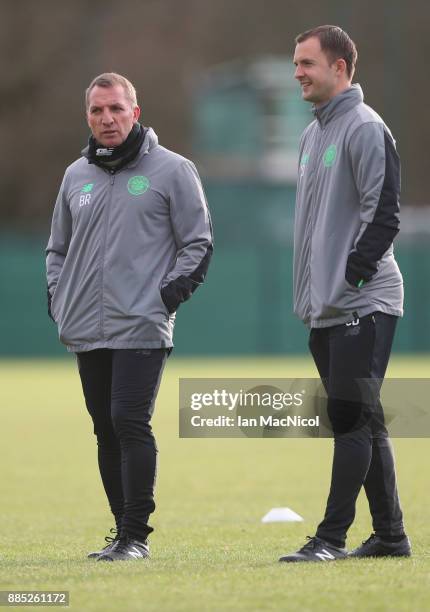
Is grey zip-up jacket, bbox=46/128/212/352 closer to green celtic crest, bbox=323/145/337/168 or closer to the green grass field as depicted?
green celtic crest, bbox=323/145/337/168

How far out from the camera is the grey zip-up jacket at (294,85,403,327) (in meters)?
6.11

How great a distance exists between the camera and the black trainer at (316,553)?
242 inches

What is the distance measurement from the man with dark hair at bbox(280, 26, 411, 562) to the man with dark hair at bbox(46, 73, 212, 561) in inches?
22.2

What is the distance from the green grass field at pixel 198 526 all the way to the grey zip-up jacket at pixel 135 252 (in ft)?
3.29

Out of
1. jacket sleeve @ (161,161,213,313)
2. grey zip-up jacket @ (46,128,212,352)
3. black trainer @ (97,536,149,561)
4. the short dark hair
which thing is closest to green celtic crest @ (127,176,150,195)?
grey zip-up jacket @ (46,128,212,352)

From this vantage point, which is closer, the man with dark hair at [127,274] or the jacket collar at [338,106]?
the jacket collar at [338,106]

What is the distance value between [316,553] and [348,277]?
114 centimetres

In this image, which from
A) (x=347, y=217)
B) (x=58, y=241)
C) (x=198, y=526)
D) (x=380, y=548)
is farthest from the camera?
(x=198, y=526)

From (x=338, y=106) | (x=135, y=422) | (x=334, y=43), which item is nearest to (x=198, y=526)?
(x=135, y=422)

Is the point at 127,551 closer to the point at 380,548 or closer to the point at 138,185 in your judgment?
the point at 380,548

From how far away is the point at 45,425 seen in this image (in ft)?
51.5

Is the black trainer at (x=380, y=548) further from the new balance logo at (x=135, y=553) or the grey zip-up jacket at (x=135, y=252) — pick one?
the grey zip-up jacket at (x=135, y=252)

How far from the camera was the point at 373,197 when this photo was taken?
6.11m

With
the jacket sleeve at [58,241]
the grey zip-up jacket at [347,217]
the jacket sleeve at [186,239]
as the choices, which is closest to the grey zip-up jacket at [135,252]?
the jacket sleeve at [186,239]
